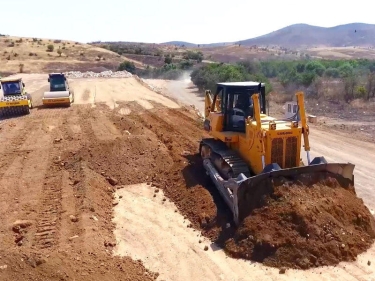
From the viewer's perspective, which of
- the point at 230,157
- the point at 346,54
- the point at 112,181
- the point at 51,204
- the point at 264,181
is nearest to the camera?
the point at 264,181

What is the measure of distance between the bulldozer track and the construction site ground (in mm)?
927

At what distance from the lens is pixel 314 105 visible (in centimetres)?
2662

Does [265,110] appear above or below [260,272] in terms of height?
above

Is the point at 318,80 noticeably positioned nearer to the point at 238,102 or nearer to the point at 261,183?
the point at 238,102

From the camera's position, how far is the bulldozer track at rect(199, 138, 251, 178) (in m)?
10.0

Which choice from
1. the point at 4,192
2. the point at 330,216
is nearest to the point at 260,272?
the point at 330,216

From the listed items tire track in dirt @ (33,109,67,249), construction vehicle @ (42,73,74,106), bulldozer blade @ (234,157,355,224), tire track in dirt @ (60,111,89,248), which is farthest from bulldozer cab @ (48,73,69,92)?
bulldozer blade @ (234,157,355,224)

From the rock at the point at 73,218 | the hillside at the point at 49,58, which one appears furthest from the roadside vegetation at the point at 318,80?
the hillside at the point at 49,58

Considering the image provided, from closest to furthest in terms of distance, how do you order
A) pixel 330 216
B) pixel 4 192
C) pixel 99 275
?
pixel 99 275 < pixel 330 216 < pixel 4 192

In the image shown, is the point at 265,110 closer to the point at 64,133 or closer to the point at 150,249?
the point at 150,249

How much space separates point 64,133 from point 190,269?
11.3 metres

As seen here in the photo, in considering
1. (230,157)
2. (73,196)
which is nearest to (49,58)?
(73,196)

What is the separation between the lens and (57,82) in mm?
26703

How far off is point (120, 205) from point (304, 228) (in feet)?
15.5
